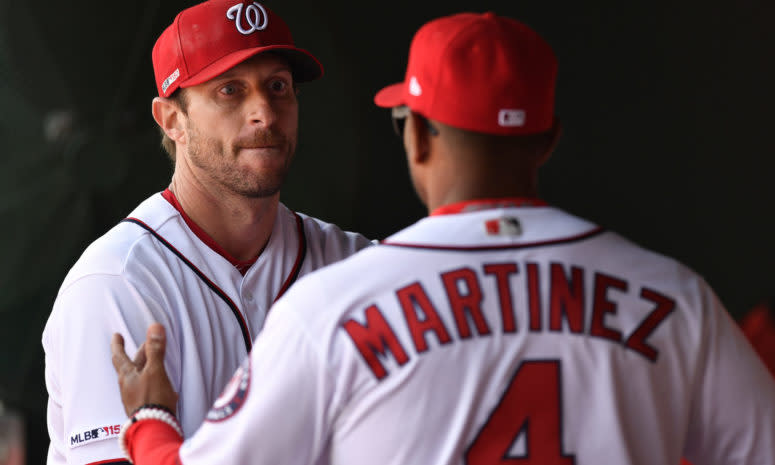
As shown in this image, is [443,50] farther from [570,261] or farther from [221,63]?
[221,63]

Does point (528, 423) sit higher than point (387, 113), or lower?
lower

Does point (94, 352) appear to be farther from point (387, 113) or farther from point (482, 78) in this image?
point (387, 113)

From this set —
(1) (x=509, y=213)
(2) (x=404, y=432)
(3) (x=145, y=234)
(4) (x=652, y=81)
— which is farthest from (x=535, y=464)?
(4) (x=652, y=81)

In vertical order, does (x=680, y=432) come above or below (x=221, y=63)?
below

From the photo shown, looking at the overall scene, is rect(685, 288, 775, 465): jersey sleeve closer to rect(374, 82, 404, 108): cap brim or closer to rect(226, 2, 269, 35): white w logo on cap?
rect(374, 82, 404, 108): cap brim

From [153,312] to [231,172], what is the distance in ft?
0.99

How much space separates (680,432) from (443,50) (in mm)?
485

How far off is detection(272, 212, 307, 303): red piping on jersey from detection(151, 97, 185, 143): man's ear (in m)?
0.26

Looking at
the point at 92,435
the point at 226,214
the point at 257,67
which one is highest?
the point at 257,67

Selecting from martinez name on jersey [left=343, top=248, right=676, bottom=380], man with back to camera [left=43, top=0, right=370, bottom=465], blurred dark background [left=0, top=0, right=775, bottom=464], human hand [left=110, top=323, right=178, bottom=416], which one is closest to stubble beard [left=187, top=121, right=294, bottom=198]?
man with back to camera [left=43, top=0, right=370, bottom=465]

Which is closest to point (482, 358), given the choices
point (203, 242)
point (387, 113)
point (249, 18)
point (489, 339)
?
point (489, 339)

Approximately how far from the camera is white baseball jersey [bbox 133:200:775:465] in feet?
2.87

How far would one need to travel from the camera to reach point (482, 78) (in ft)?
3.09

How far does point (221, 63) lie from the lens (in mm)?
1445
